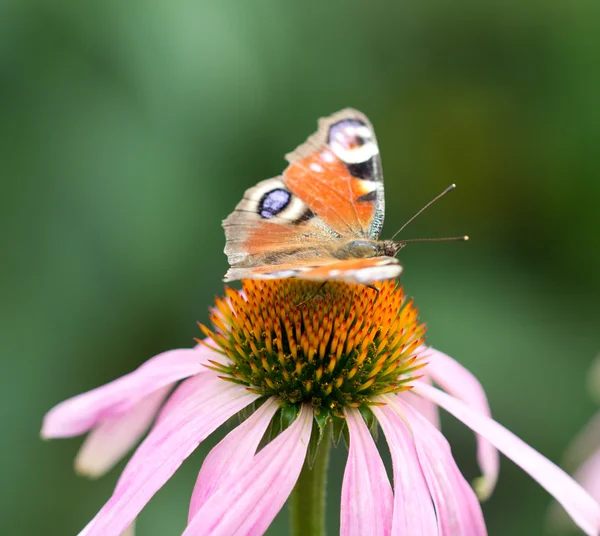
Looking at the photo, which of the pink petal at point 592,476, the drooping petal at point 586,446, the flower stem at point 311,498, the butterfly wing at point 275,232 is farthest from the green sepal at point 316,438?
the drooping petal at point 586,446

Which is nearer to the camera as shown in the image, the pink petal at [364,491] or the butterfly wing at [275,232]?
the pink petal at [364,491]

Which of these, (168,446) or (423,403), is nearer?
(168,446)

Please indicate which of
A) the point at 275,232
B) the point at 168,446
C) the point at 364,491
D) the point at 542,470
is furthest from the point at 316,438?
the point at 275,232

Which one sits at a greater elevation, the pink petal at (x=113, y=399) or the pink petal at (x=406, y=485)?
the pink petal at (x=113, y=399)

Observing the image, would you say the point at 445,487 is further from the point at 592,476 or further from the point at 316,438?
the point at 592,476

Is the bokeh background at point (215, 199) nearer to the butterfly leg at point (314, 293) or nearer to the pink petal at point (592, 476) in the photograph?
the pink petal at point (592, 476)

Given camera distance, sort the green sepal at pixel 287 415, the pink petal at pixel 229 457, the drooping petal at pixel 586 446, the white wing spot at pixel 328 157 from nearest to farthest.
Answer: the pink petal at pixel 229 457 < the green sepal at pixel 287 415 < the white wing spot at pixel 328 157 < the drooping petal at pixel 586 446

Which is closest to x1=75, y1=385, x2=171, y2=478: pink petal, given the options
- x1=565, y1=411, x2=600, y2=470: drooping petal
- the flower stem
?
the flower stem
